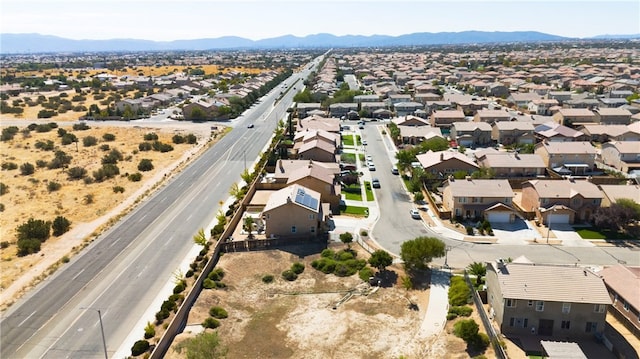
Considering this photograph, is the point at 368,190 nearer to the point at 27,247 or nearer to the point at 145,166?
the point at 145,166

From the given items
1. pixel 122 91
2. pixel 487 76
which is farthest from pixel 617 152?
pixel 122 91

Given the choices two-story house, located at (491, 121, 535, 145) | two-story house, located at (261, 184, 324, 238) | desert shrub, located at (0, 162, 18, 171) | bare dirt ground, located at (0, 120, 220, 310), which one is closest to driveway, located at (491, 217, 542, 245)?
two-story house, located at (261, 184, 324, 238)

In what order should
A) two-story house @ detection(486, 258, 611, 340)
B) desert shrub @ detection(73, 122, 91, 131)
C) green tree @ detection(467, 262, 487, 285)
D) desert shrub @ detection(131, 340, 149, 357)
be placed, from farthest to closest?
1. desert shrub @ detection(73, 122, 91, 131)
2. green tree @ detection(467, 262, 487, 285)
3. two-story house @ detection(486, 258, 611, 340)
4. desert shrub @ detection(131, 340, 149, 357)

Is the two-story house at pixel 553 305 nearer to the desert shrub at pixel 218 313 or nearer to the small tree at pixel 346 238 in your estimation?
the small tree at pixel 346 238

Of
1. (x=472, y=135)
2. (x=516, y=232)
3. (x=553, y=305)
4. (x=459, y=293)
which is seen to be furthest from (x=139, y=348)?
(x=472, y=135)

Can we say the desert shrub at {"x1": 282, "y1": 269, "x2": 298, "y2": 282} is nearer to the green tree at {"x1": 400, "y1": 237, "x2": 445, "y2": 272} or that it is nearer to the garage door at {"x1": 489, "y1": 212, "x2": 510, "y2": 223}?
the green tree at {"x1": 400, "y1": 237, "x2": 445, "y2": 272}

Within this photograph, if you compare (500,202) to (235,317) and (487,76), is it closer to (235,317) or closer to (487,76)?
(235,317)
